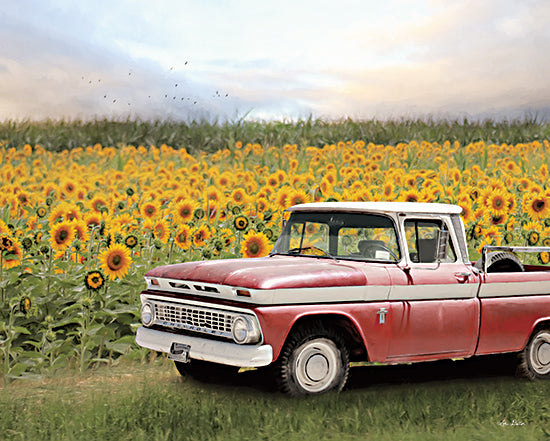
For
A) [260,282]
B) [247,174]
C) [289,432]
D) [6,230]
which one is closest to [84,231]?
[6,230]

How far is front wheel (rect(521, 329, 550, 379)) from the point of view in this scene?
290 inches

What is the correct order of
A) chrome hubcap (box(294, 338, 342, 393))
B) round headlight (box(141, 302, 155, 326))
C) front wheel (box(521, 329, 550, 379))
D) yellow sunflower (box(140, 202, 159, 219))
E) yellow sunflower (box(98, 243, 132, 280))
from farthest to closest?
yellow sunflower (box(140, 202, 159, 219))
yellow sunflower (box(98, 243, 132, 280))
front wheel (box(521, 329, 550, 379))
round headlight (box(141, 302, 155, 326))
chrome hubcap (box(294, 338, 342, 393))

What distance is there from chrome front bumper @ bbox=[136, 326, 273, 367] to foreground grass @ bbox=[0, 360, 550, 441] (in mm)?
343

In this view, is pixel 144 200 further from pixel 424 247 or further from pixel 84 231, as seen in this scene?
pixel 424 247

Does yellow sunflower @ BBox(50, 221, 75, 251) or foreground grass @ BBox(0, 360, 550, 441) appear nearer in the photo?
foreground grass @ BBox(0, 360, 550, 441)

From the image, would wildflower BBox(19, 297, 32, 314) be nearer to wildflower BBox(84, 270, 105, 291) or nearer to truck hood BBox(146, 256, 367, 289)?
wildflower BBox(84, 270, 105, 291)

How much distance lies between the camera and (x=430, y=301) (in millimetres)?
6582

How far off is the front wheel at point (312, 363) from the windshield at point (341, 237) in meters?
0.95

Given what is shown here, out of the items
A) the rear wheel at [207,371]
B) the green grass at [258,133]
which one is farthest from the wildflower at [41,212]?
the green grass at [258,133]

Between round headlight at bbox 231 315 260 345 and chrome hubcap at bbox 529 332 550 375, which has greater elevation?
round headlight at bbox 231 315 260 345

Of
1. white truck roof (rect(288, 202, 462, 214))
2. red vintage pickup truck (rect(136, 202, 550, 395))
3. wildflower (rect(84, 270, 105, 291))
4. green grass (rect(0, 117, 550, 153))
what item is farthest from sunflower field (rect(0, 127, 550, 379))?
green grass (rect(0, 117, 550, 153))

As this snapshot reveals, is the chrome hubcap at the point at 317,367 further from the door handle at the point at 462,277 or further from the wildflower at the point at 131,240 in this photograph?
the wildflower at the point at 131,240

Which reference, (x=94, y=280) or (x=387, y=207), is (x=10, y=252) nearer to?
(x=94, y=280)

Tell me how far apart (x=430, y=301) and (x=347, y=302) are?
897 mm
